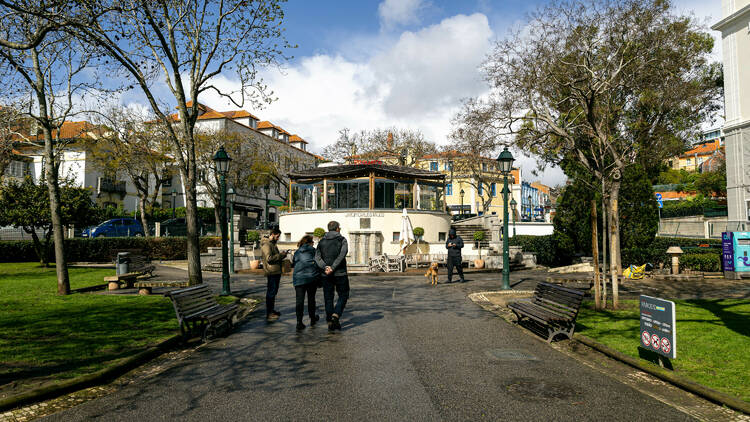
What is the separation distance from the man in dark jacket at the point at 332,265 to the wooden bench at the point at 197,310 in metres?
1.82

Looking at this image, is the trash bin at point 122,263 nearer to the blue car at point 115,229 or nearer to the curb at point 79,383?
the curb at point 79,383

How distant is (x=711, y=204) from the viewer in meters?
38.2

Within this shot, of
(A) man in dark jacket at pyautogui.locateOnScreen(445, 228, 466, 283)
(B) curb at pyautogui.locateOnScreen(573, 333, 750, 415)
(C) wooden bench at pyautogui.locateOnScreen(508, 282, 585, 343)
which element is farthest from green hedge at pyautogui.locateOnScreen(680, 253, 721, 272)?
(B) curb at pyautogui.locateOnScreen(573, 333, 750, 415)

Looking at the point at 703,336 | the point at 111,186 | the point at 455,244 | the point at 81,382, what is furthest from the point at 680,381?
the point at 111,186

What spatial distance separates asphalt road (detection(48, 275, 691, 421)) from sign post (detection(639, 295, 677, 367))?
891 mm

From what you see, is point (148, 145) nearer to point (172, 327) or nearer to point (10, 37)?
point (10, 37)

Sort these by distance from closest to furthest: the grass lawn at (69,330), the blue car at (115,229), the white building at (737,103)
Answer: the grass lawn at (69,330) → the white building at (737,103) → the blue car at (115,229)

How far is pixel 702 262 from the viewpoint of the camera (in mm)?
16844

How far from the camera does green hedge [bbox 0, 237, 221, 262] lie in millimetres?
25531

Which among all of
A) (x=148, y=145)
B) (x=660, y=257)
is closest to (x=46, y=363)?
(x=660, y=257)

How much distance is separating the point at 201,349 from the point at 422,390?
3.75 metres

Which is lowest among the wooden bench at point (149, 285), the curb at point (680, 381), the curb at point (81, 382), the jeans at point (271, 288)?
the curb at point (680, 381)

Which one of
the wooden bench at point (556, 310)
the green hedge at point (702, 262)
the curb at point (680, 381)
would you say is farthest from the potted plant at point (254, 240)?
the green hedge at point (702, 262)

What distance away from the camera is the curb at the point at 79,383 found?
14.5 feet
